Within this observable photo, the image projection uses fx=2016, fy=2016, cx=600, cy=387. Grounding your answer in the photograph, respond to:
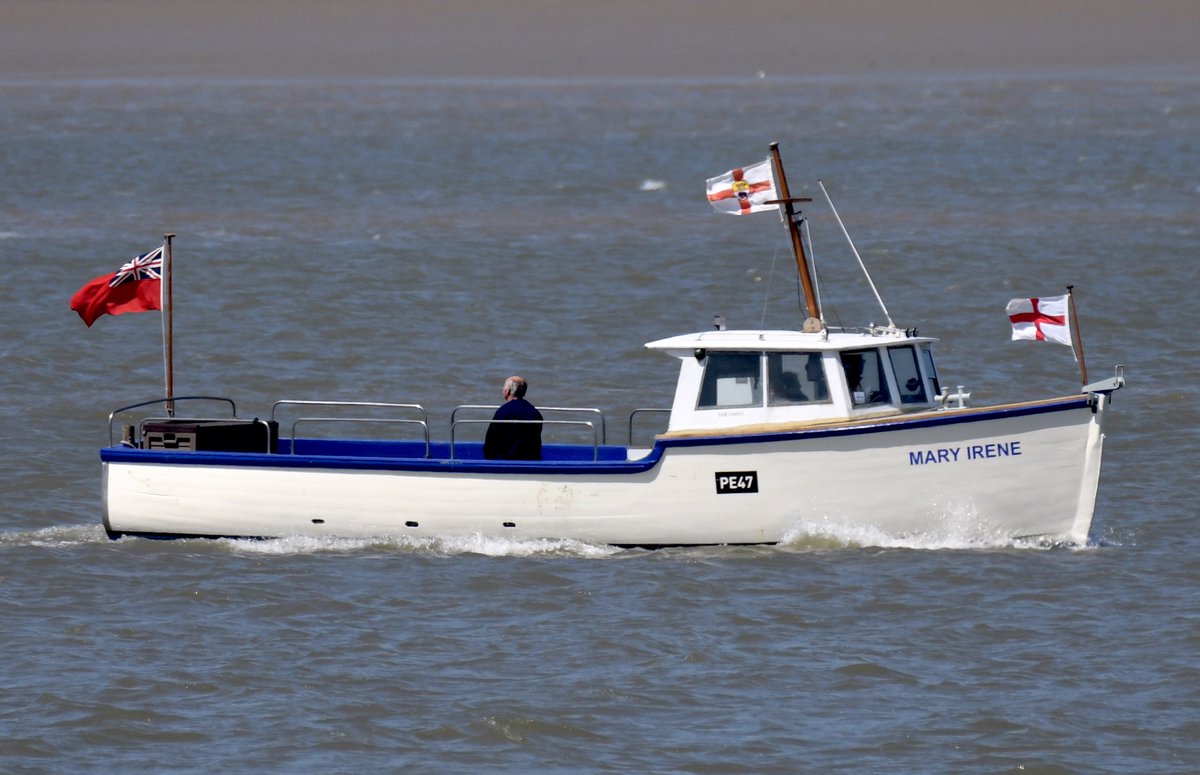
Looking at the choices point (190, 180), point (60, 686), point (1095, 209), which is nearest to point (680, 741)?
point (60, 686)

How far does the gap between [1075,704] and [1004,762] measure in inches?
58.4

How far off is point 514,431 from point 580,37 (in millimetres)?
76487

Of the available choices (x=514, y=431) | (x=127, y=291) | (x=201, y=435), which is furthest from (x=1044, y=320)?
(x=127, y=291)

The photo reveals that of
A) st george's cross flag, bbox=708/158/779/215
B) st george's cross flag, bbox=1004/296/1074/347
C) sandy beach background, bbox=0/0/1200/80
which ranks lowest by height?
st george's cross flag, bbox=1004/296/1074/347

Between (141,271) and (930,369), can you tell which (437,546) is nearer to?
(141,271)

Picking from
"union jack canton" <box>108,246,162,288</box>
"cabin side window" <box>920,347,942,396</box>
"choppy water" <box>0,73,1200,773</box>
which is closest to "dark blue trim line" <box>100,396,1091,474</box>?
"choppy water" <box>0,73,1200,773</box>

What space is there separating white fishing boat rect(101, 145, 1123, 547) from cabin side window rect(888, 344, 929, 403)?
0.02 metres

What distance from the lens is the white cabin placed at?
21.8m

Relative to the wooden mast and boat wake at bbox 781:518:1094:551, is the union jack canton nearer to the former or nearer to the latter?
the wooden mast

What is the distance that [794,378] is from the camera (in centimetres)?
2198

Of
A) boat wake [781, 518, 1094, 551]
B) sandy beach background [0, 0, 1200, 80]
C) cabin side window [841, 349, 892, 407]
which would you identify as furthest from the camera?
sandy beach background [0, 0, 1200, 80]

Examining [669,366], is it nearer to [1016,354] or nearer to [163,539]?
[1016,354]

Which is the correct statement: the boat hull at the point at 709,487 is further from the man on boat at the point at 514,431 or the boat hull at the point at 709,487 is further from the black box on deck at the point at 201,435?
the man on boat at the point at 514,431

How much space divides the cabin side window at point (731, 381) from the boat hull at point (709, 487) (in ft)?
2.07
